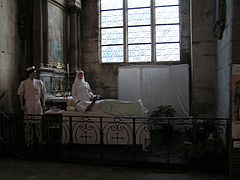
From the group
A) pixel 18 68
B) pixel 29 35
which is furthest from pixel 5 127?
pixel 29 35

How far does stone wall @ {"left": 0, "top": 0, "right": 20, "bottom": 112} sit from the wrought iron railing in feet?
2.72

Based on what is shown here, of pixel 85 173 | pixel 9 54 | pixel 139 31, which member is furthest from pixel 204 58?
pixel 9 54

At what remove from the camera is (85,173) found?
4.39 meters

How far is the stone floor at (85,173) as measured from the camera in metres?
4.17

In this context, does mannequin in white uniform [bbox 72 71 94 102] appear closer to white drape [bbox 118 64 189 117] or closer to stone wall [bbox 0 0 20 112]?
stone wall [bbox 0 0 20 112]

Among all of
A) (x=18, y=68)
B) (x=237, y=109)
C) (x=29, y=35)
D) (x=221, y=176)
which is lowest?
(x=221, y=176)

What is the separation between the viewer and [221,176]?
4195mm

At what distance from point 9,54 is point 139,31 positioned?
5030 mm

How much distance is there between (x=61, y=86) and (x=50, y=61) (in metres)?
0.90

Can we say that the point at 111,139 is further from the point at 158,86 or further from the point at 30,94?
the point at 158,86

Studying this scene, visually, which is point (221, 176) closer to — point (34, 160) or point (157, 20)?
point (34, 160)

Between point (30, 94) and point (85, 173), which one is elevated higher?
point (30, 94)

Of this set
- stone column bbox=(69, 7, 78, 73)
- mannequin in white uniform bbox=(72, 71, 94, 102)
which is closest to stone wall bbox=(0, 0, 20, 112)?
mannequin in white uniform bbox=(72, 71, 94, 102)

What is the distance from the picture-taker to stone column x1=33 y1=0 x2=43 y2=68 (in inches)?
294
